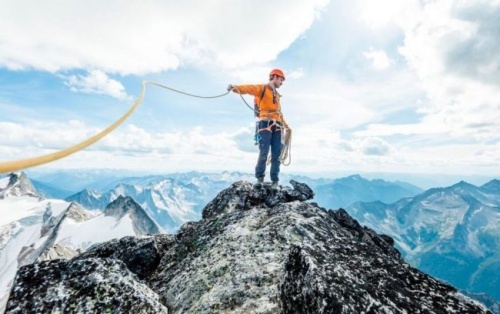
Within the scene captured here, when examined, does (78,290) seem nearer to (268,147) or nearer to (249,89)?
(268,147)

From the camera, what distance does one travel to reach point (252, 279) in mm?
8648

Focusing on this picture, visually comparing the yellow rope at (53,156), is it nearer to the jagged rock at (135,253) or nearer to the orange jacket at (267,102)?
the jagged rock at (135,253)

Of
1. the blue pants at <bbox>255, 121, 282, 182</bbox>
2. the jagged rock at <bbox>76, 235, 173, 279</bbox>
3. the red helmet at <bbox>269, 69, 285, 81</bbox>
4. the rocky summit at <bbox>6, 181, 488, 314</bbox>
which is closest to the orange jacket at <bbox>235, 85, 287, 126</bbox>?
the blue pants at <bbox>255, 121, 282, 182</bbox>

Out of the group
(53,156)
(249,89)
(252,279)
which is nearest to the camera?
(53,156)

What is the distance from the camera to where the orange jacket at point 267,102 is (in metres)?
17.4

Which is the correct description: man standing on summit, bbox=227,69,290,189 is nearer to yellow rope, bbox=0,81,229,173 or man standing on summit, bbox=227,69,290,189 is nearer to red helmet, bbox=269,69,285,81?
red helmet, bbox=269,69,285,81

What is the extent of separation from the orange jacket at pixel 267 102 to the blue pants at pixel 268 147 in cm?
43

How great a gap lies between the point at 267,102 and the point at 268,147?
2358 mm

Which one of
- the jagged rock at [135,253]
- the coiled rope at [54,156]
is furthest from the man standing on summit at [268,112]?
the coiled rope at [54,156]

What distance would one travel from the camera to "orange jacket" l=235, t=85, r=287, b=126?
57.0ft

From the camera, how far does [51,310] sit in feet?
22.1

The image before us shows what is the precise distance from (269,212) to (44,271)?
25.0ft

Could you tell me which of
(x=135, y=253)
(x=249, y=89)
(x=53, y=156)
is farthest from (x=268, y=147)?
(x=53, y=156)

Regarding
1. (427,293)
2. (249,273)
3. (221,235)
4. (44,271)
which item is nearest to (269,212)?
(221,235)
